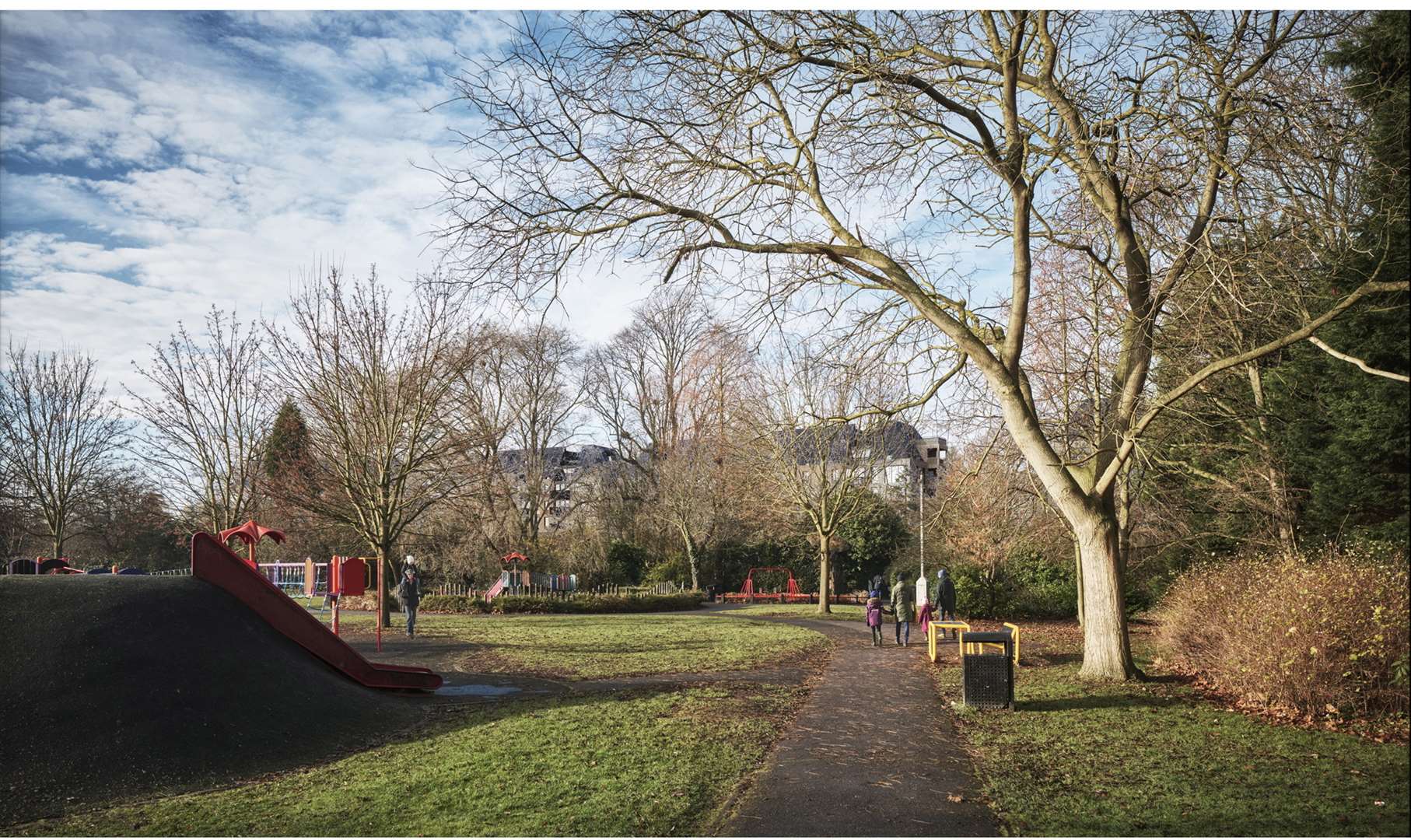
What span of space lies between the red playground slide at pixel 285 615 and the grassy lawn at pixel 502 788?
2.62m

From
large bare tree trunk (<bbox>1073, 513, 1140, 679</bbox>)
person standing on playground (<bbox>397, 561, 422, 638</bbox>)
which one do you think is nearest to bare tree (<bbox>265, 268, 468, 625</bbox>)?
person standing on playground (<bbox>397, 561, 422, 638</bbox>)

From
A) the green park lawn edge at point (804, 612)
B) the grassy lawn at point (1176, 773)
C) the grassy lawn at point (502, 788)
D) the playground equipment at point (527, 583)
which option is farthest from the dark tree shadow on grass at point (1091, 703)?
the playground equipment at point (527, 583)

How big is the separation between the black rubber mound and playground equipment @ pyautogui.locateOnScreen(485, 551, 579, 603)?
21.7 metres

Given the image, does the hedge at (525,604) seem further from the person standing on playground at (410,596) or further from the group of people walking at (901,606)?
the group of people walking at (901,606)

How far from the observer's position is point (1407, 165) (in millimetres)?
5344

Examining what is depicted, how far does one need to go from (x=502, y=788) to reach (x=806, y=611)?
2448 centimetres

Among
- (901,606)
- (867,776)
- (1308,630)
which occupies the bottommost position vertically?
(867,776)

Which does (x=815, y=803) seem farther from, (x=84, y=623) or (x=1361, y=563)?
(x=84, y=623)

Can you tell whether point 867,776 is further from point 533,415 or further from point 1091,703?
point 533,415

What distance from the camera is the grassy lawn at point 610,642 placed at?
1558 cm

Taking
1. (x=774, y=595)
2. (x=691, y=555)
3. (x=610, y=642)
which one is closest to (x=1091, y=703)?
(x=610, y=642)

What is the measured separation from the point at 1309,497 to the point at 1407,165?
10.7ft

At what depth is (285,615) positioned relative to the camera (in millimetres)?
12320

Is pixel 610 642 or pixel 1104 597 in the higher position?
pixel 1104 597
